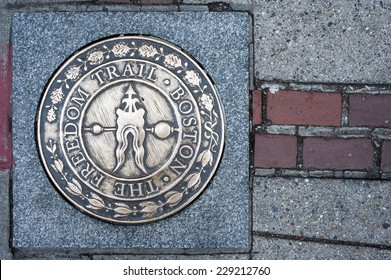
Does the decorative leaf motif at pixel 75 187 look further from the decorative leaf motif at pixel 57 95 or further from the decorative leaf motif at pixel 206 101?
the decorative leaf motif at pixel 206 101

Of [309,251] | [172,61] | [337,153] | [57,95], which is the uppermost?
[172,61]

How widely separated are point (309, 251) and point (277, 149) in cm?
39

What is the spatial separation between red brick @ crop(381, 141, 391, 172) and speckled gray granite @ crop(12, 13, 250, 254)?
494 millimetres

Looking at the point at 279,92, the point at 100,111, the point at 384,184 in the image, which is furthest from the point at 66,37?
the point at 384,184

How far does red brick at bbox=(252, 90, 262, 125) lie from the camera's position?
1.55 metres

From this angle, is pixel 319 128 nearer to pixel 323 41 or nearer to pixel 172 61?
pixel 323 41

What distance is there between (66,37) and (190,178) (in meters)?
0.68

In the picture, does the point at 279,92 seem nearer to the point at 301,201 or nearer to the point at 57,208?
the point at 301,201

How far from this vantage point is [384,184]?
1557mm

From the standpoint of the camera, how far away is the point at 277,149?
1550 millimetres

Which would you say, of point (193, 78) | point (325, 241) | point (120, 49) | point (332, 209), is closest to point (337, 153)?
point (332, 209)

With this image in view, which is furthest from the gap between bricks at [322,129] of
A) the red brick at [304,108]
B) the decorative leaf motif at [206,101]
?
the decorative leaf motif at [206,101]

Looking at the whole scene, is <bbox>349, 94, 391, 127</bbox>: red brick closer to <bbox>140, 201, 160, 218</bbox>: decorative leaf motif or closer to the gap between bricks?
the gap between bricks

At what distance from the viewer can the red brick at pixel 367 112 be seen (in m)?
1.55
